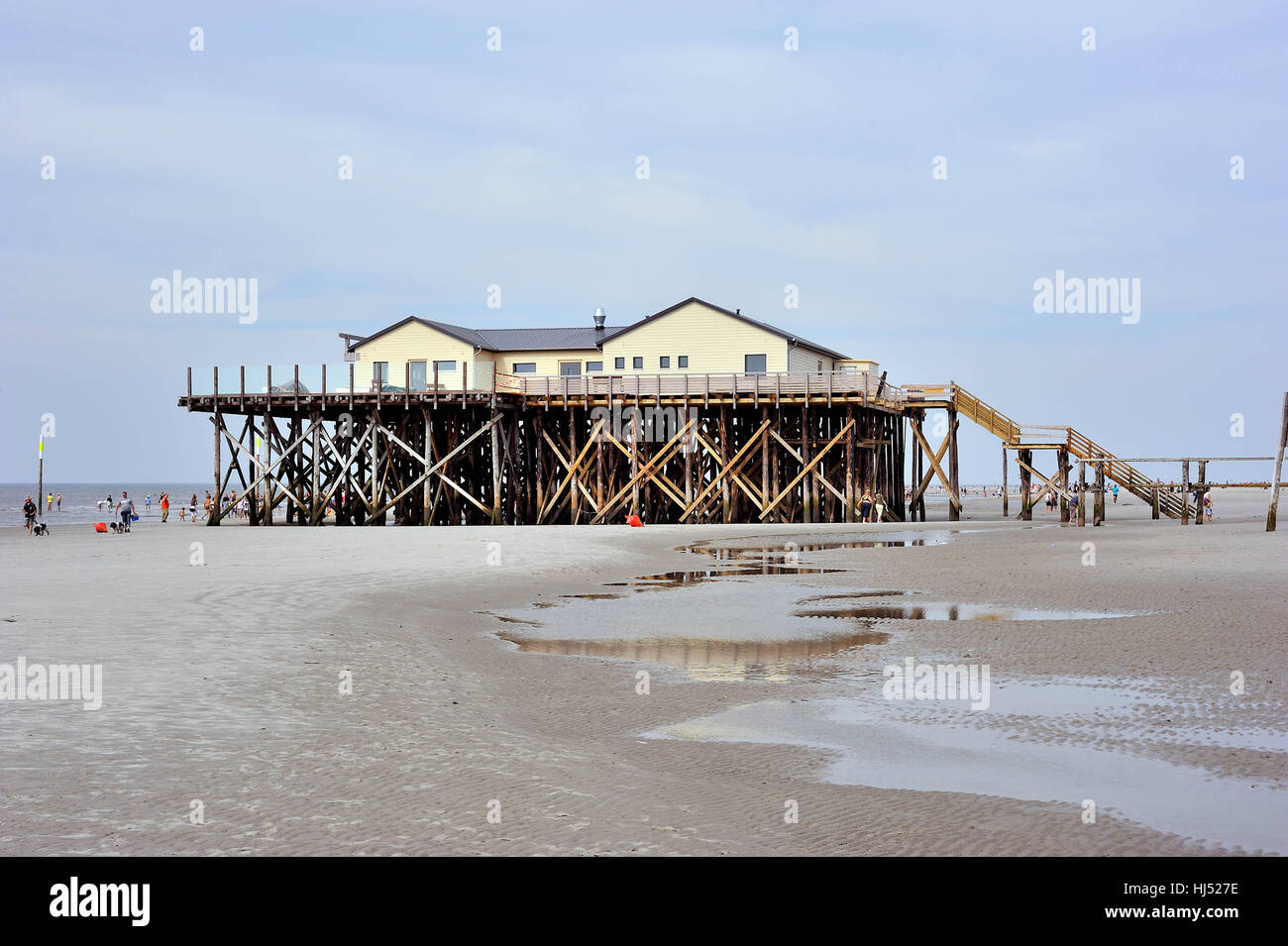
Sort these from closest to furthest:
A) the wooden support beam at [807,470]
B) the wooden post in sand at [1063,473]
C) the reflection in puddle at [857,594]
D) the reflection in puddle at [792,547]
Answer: the reflection in puddle at [857,594] < the reflection in puddle at [792,547] < the wooden support beam at [807,470] < the wooden post in sand at [1063,473]

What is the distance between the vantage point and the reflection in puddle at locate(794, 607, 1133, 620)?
55.6 feet

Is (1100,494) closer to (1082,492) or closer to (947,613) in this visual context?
(1082,492)

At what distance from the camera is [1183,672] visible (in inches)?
488

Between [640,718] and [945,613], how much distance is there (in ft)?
27.5

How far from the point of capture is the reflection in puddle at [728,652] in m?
12.9

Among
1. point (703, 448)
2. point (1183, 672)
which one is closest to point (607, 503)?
point (703, 448)

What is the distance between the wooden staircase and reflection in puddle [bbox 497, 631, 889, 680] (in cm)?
3298

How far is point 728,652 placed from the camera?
14328 mm

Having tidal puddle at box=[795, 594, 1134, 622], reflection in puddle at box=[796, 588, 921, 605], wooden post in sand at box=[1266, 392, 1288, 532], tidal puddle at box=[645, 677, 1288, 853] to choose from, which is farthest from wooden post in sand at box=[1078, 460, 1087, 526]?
tidal puddle at box=[645, 677, 1288, 853]

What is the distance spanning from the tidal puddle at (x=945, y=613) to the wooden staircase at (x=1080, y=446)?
29431mm

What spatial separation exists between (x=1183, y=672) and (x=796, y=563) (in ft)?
47.7

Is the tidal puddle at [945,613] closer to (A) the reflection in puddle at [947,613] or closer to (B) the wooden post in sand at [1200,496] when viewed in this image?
(A) the reflection in puddle at [947,613]

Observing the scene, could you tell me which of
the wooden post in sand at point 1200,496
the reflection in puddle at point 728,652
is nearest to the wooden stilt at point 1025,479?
the wooden post in sand at point 1200,496
